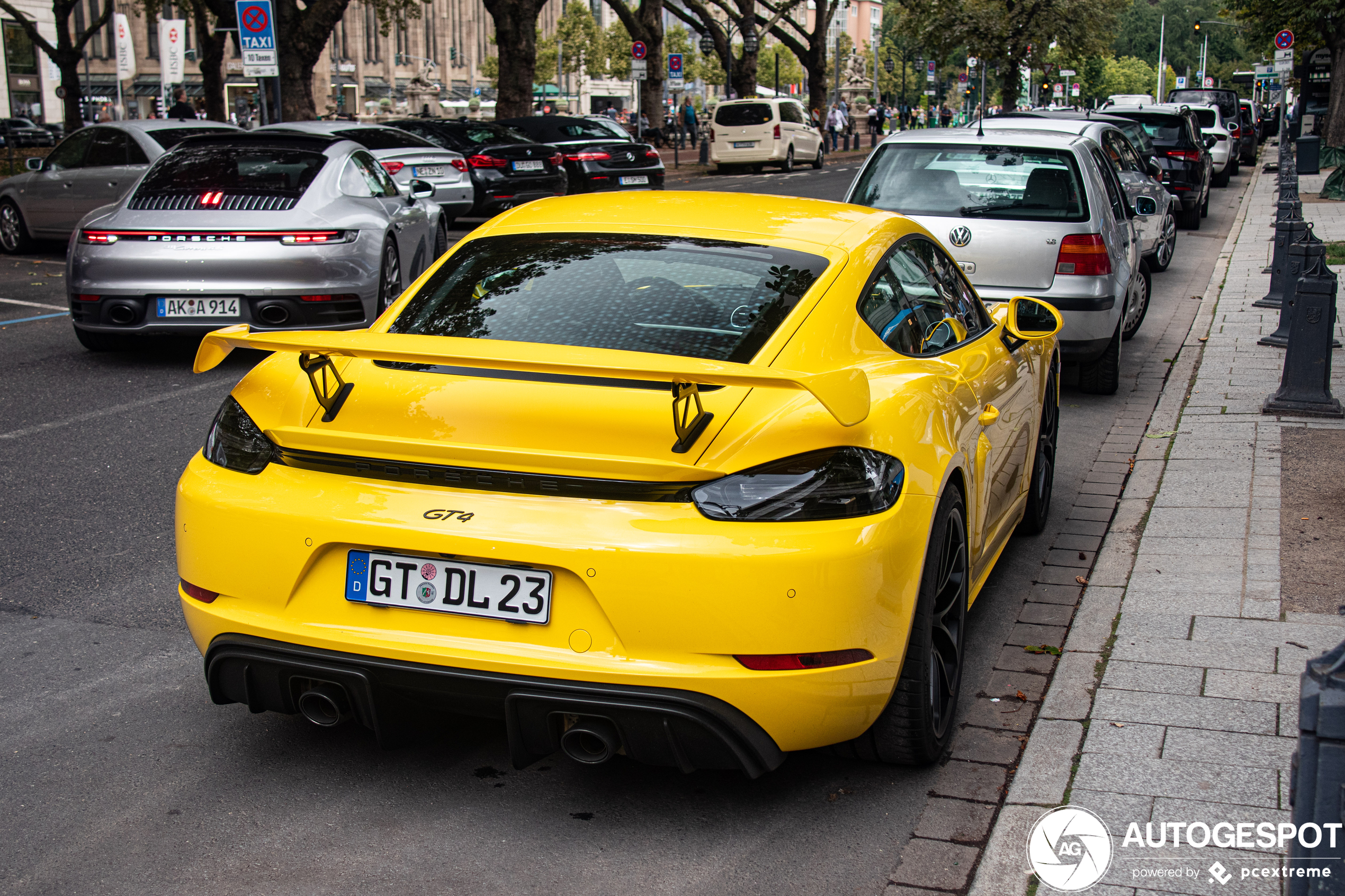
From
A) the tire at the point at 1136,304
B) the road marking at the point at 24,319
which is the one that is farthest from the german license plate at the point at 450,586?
the road marking at the point at 24,319

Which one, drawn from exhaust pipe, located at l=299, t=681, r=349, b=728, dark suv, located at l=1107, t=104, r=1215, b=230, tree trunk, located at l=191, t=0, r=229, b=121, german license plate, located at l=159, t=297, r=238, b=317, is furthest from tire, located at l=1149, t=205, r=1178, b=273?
tree trunk, located at l=191, t=0, r=229, b=121

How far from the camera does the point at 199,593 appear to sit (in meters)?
3.33

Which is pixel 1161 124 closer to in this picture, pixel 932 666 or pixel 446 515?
pixel 932 666

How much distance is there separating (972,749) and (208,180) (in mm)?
7700

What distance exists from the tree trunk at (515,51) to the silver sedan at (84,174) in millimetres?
16889

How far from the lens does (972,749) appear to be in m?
3.72

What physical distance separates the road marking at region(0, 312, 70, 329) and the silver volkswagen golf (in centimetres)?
696

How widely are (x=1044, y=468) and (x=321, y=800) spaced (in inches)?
139

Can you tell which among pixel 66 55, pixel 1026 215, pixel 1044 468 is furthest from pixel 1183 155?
pixel 66 55

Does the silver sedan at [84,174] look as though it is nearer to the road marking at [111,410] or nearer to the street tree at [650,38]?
the road marking at [111,410]

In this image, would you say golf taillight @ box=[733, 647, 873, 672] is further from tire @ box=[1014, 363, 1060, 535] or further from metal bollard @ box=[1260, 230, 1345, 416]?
metal bollard @ box=[1260, 230, 1345, 416]

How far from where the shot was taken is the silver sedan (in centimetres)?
1484

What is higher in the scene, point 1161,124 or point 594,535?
point 1161,124

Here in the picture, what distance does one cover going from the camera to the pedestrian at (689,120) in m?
58.3
